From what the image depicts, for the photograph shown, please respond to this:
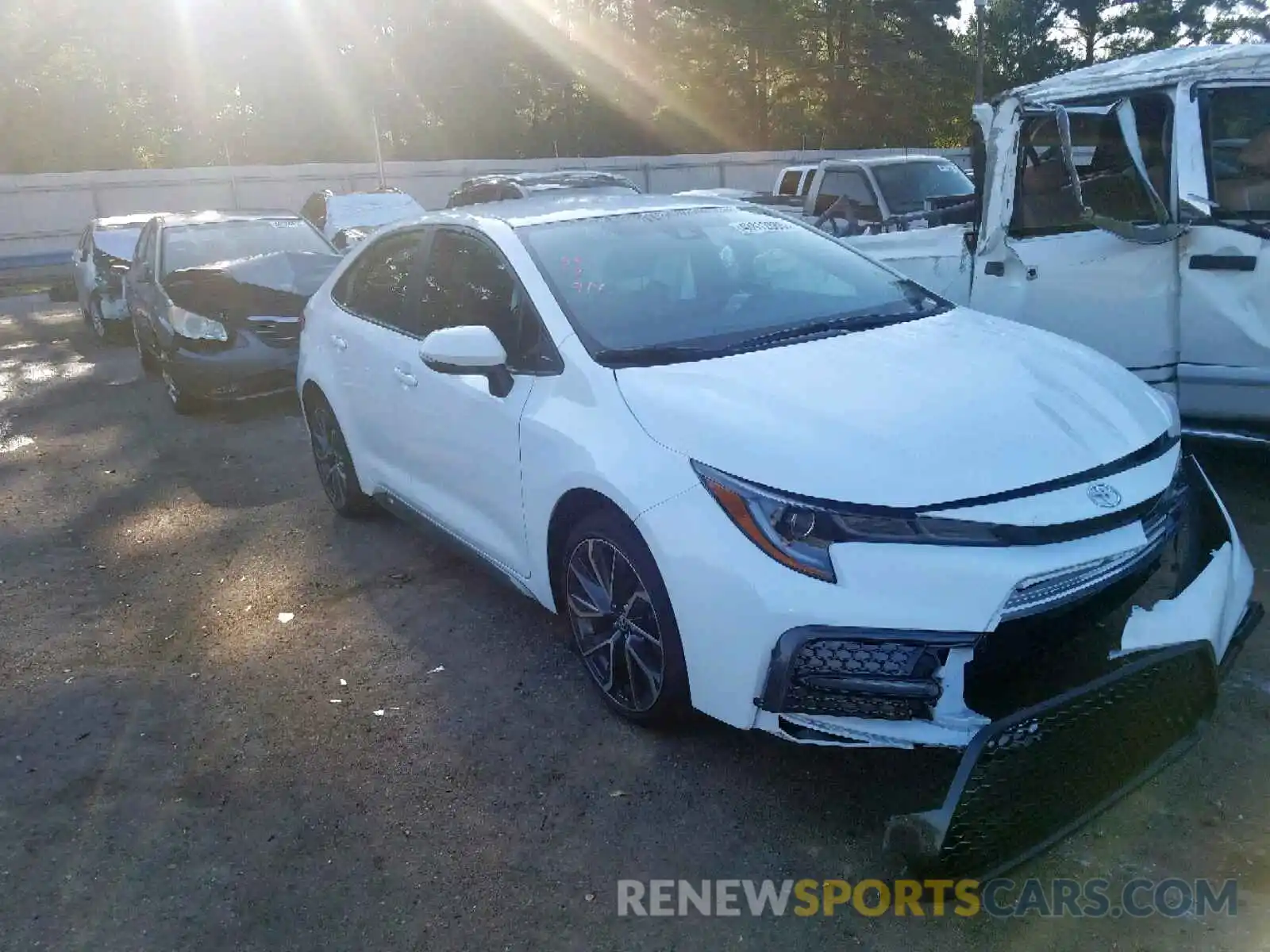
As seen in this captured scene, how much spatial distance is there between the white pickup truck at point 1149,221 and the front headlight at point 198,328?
6162mm

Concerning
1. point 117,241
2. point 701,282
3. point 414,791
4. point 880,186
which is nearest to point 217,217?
point 117,241

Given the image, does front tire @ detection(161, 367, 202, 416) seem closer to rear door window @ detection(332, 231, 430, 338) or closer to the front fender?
rear door window @ detection(332, 231, 430, 338)

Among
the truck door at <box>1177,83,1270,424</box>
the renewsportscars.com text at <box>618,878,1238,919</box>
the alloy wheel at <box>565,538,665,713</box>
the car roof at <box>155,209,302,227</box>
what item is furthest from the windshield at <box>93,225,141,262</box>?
the renewsportscars.com text at <box>618,878,1238,919</box>

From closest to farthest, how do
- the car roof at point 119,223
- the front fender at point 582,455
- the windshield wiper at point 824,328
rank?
the front fender at point 582,455
the windshield wiper at point 824,328
the car roof at point 119,223

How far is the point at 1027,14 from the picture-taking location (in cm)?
5119

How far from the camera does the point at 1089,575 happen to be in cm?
296

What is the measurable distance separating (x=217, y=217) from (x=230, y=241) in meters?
0.65

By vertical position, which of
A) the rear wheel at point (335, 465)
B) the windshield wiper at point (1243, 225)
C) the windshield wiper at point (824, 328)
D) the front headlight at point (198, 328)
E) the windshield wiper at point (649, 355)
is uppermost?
the windshield wiper at point (1243, 225)

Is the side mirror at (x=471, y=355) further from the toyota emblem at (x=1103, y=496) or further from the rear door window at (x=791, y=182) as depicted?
the rear door window at (x=791, y=182)

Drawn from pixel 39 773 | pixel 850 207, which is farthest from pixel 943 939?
pixel 850 207

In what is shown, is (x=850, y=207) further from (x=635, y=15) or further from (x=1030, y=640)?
(x=635, y=15)

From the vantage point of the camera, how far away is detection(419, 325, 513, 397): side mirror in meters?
3.81

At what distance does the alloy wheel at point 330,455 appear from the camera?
5789 millimetres

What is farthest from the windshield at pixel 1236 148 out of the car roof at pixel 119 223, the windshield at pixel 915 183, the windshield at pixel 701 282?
the car roof at pixel 119 223
